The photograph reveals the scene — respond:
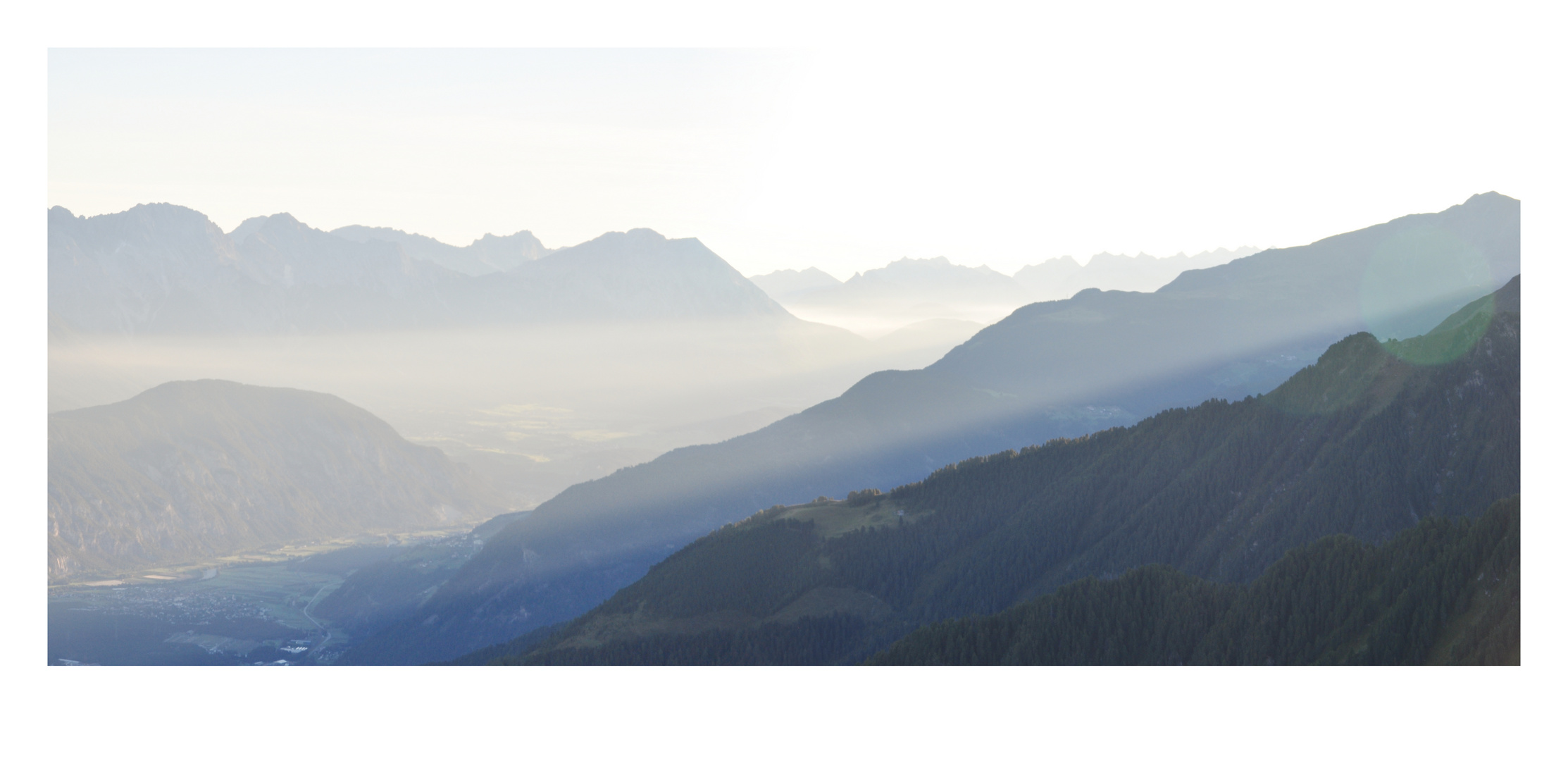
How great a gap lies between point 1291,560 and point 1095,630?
18.4m

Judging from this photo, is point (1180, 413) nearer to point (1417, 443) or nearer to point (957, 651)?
point (1417, 443)

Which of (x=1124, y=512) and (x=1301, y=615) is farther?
(x=1124, y=512)

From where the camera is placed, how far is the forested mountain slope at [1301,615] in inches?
2648

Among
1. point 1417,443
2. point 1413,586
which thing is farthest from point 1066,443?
point 1413,586

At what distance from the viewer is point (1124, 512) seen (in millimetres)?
146625

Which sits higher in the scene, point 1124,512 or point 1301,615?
point 1124,512

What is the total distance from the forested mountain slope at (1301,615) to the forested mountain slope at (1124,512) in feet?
75.5

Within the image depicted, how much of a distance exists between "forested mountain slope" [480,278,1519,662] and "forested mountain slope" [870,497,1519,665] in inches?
907

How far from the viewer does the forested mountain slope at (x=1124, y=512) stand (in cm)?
12131

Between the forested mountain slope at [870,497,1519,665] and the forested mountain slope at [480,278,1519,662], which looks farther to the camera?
the forested mountain slope at [480,278,1519,662]

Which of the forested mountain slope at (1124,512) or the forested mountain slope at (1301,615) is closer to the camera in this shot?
the forested mountain slope at (1301,615)

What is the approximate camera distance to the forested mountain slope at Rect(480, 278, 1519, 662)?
121 m

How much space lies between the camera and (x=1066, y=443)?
181 meters

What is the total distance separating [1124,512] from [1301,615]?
227 ft
